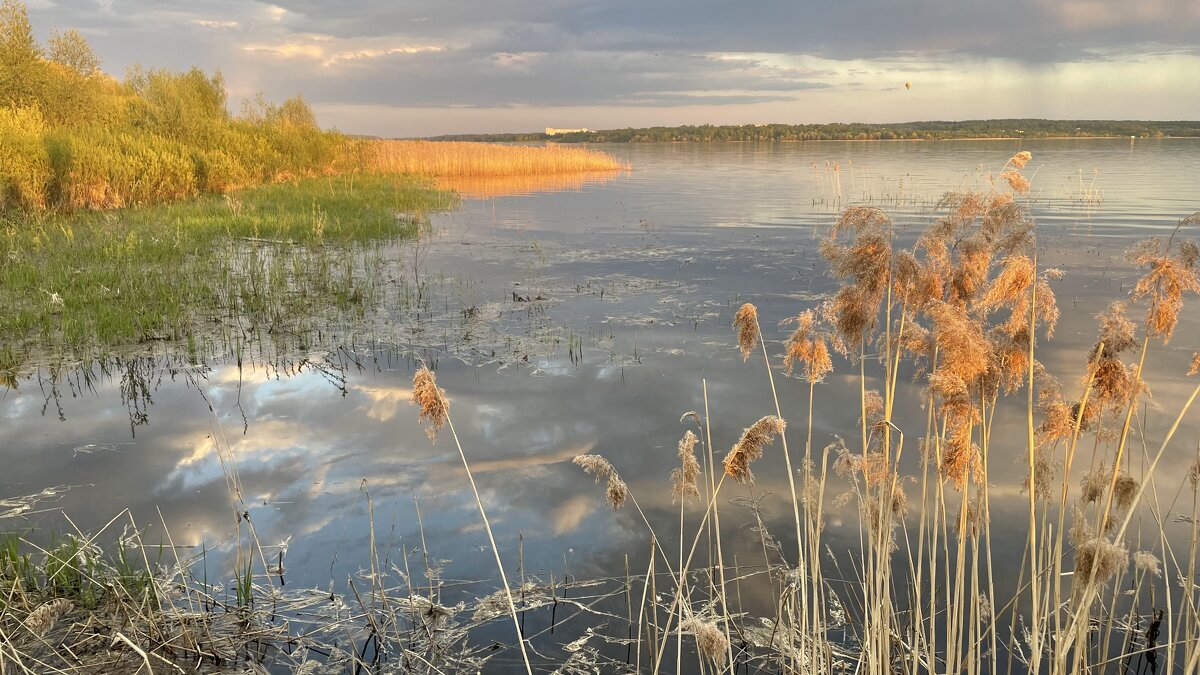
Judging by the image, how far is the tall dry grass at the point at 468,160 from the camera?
3891 centimetres

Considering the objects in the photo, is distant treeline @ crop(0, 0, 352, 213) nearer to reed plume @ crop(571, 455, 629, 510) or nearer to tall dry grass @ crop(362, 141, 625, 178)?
tall dry grass @ crop(362, 141, 625, 178)

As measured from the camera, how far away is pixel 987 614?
4328 millimetres

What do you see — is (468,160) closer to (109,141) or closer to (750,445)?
(109,141)

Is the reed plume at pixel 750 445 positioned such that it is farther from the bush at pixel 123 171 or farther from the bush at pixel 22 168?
the bush at pixel 123 171

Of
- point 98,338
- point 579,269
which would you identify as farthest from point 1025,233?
point 579,269

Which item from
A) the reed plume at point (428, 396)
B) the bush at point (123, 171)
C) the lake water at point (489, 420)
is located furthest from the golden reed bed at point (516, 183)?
the reed plume at point (428, 396)

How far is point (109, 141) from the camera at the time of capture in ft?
70.8

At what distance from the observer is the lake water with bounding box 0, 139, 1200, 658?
5.42 m

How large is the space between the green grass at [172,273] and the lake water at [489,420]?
0.93 metres

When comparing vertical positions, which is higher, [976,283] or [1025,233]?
[1025,233]

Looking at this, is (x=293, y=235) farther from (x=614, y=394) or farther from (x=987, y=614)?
(x=987, y=614)

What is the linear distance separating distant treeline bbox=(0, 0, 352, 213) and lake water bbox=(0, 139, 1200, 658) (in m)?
9.98

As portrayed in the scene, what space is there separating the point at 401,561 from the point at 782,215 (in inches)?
790

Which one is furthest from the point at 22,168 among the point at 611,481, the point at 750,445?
the point at 750,445
